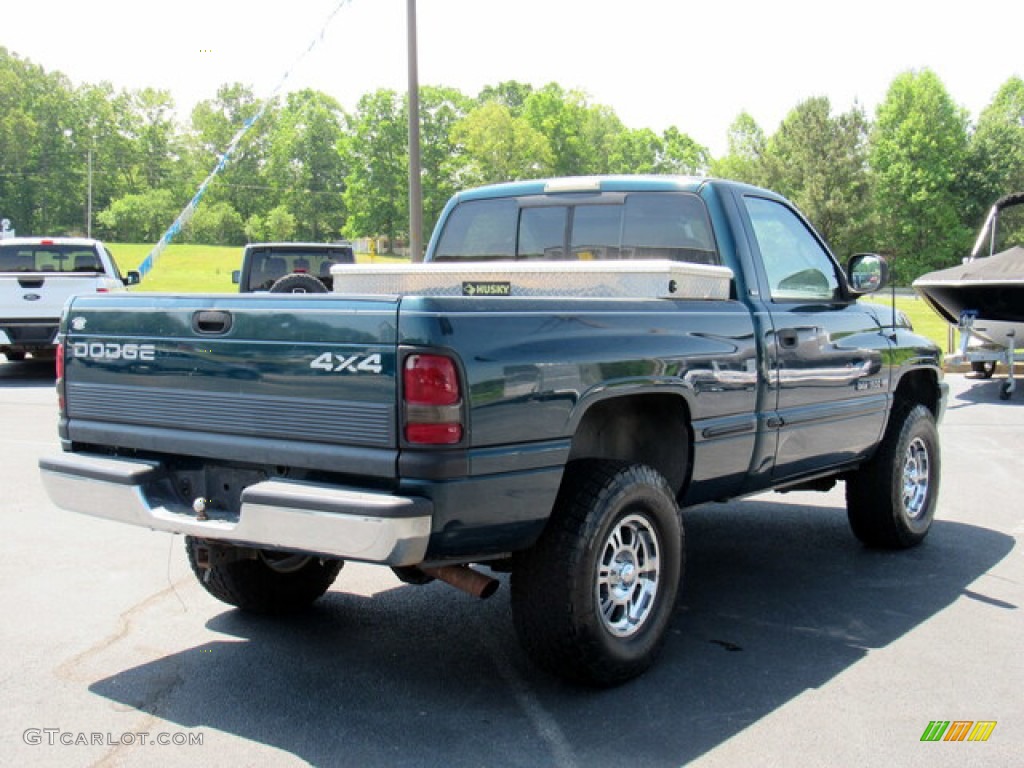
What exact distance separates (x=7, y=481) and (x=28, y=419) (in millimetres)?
3682

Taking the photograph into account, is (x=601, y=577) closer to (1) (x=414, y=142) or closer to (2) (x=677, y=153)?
(1) (x=414, y=142)

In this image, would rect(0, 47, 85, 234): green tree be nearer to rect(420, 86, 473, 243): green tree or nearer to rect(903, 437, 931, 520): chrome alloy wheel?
rect(420, 86, 473, 243): green tree

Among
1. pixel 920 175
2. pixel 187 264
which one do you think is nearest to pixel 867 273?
pixel 920 175

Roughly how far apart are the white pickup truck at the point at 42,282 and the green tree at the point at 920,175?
178 feet

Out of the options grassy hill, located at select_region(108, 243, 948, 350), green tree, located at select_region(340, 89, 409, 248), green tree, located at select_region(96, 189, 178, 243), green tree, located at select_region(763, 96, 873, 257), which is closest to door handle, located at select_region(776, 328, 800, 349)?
grassy hill, located at select_region(108, 243, 948, 350)

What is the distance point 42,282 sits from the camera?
14.7 m

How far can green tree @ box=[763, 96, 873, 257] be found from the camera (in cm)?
5853

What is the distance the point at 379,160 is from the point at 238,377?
251 ft

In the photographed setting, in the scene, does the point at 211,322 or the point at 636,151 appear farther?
the point at 636,151

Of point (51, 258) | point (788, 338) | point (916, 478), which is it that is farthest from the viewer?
point (51, 258)

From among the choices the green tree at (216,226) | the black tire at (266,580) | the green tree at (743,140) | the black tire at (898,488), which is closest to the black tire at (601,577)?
the black tire at (266,580)

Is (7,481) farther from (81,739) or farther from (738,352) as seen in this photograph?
(738,352)

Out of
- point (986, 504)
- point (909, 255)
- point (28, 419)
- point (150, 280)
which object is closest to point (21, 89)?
point (150, 280)

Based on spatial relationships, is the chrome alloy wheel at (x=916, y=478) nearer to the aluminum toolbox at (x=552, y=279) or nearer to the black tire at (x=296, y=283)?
the aluminum toolbox at (x=552, y=279)
